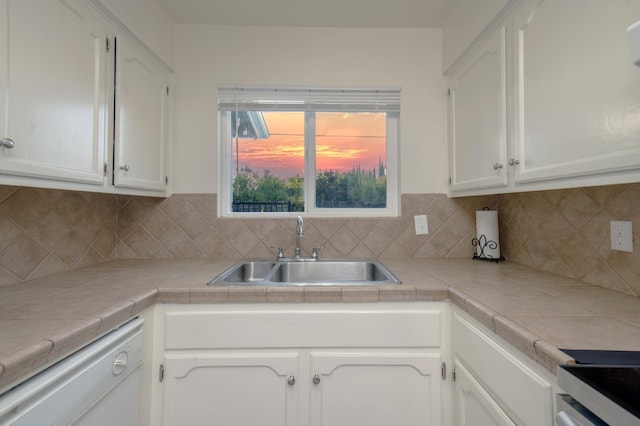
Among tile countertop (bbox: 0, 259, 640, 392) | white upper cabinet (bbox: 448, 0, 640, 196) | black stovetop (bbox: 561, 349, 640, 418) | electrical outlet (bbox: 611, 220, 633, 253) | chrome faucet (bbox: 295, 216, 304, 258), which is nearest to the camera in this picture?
black stovetop (bbox: 561, 349, 640, 418)

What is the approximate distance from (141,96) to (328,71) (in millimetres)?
1110

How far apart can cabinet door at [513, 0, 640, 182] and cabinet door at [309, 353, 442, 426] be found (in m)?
0.91

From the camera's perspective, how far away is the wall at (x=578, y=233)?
1005 mm

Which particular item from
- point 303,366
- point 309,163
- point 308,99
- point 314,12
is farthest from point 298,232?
point 314,12

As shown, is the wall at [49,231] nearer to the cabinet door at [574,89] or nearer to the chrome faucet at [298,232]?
the chrome faucet at [298,232]

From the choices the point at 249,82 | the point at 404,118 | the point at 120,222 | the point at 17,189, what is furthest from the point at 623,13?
the point at 120,222

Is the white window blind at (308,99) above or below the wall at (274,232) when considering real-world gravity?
above

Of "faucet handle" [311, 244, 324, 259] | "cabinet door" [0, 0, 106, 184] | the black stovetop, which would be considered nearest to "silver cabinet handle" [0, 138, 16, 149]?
"cabinet door" [0, 0, 106, 184]

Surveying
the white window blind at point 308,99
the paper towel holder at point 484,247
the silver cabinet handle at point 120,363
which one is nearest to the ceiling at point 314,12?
the white window blind at point 308,99

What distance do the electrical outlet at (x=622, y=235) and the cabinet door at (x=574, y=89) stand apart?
1.12ft

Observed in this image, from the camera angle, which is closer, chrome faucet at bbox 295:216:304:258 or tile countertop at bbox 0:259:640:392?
tile countertop at bbox 0:259:640:392

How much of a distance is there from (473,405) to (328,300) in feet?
2.04

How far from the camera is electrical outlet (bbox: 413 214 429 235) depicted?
5.85ft

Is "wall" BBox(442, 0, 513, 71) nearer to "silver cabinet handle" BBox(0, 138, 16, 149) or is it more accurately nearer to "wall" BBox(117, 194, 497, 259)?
"wall" BBox(117, 194, 497, 259)
